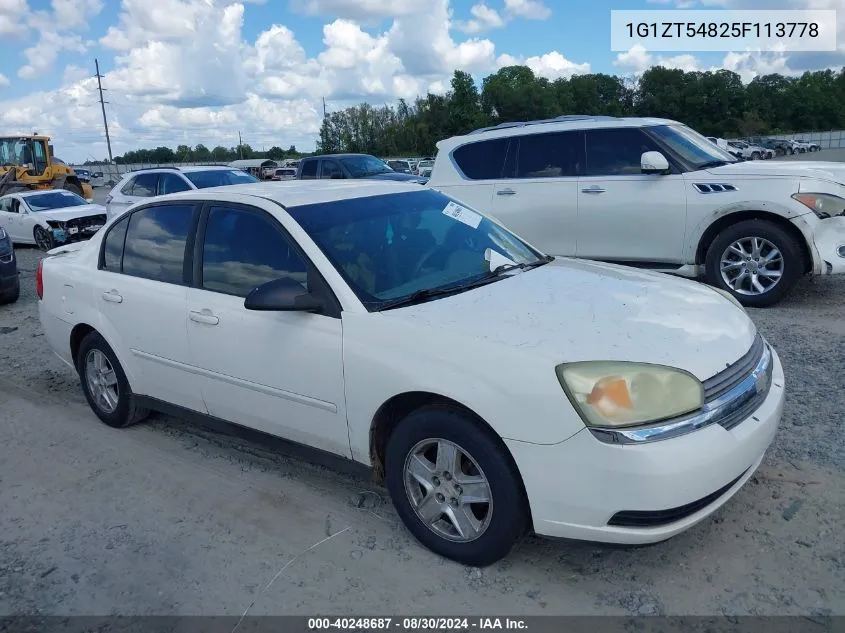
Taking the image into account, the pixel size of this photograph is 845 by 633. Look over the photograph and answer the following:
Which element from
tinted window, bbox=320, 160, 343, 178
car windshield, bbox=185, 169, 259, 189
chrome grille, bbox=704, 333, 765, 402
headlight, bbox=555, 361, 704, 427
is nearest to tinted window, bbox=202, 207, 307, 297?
headlight, bbox=555, 361, 704, 427

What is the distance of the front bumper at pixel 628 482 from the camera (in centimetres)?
252

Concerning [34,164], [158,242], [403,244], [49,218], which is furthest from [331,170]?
[34,164]

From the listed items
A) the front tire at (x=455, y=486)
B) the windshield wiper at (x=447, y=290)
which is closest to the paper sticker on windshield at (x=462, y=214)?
the windshield wiper at (x=447, y=290)

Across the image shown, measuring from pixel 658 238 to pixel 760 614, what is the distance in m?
5.00

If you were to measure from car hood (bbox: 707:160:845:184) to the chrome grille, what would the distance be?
4145 mm

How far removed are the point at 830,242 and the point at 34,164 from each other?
25.8 meters

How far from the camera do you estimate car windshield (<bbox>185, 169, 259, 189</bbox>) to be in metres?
12.9

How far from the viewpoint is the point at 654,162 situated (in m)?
6.81

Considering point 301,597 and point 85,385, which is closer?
point 301,597

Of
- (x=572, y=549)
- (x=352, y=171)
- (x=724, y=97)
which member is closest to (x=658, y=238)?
(x=572, y=549)

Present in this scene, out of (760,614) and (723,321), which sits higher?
(723,321)

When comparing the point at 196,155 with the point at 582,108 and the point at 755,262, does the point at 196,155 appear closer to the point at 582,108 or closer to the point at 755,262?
the point at 582,108

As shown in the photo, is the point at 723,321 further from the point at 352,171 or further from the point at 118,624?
the point at 352,171

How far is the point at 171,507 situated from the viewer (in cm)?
368
